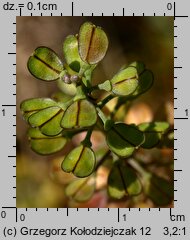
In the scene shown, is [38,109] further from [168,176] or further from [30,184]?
[30,184]

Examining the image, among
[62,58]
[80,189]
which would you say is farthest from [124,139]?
[62,58]

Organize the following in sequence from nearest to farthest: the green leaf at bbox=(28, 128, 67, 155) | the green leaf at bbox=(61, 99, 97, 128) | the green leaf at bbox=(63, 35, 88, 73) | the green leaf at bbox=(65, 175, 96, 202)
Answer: the green leaf at bbox=(61, 99, 97, 128) < the green leaf at bbox=(63, 35, 88, 73) < the green leaf at bbox=(28, 128, 67, 155) < the green leaf at bbox=(65, 175, 96, 202)

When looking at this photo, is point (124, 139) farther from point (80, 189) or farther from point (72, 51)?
point (80, 189)

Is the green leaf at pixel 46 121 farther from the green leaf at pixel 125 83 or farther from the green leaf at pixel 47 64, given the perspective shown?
the green leaf at pixel 125 83

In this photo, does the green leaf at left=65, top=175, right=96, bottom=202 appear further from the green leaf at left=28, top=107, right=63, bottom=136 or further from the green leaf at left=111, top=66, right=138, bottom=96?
the green leaf at left=111, top=66, right=138, bottom=96

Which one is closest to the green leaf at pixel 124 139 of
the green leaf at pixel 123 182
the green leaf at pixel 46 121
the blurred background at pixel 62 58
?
the green leaf at pixel 46 121

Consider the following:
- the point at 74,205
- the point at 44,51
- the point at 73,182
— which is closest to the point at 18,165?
the point at 74,205

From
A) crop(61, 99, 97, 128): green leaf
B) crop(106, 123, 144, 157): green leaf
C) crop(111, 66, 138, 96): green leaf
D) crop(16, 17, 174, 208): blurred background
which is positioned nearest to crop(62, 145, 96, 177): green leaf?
crop(106, 123, 144, 157): green leaf
